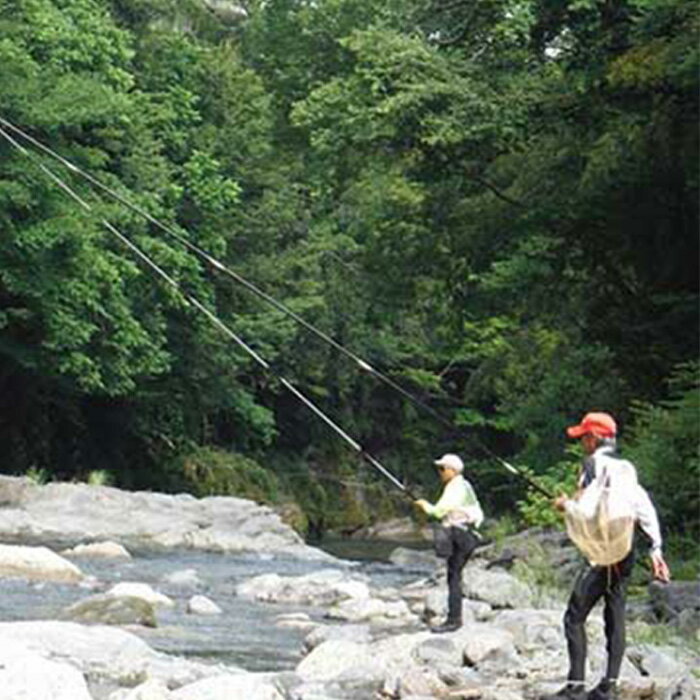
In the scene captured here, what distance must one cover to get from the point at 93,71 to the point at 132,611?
21.1 meters

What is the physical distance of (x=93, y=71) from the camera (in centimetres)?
3266

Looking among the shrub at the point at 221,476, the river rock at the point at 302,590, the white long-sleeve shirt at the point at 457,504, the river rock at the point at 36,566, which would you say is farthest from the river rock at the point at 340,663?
the shrub at the point at 221,476

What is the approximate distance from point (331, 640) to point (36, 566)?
252 inches

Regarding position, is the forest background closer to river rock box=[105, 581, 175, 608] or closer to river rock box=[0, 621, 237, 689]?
Result: river rock box=[0, 621, 237, 689]

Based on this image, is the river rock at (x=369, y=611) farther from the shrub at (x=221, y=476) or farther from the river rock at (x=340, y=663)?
the shrub at (x=221, y=476)

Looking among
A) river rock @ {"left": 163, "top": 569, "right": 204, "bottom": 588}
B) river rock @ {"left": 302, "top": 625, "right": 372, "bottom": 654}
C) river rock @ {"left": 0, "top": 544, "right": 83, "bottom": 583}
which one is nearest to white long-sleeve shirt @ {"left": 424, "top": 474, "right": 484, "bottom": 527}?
river rock @ {"left": 302, "top": 625, "right": 372, "bottom": 654}

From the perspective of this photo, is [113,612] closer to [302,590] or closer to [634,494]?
[302,590]

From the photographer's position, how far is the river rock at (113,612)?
42.8ft

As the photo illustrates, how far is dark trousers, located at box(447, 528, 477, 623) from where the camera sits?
12864mm

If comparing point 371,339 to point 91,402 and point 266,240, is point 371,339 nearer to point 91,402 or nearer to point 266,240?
point 266,240

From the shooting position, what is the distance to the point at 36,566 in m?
17.1

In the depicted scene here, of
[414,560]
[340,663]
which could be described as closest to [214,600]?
[340,663]

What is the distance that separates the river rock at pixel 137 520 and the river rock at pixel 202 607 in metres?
8.48

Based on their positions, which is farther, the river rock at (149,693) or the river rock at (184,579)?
the river rock at (184,579)
